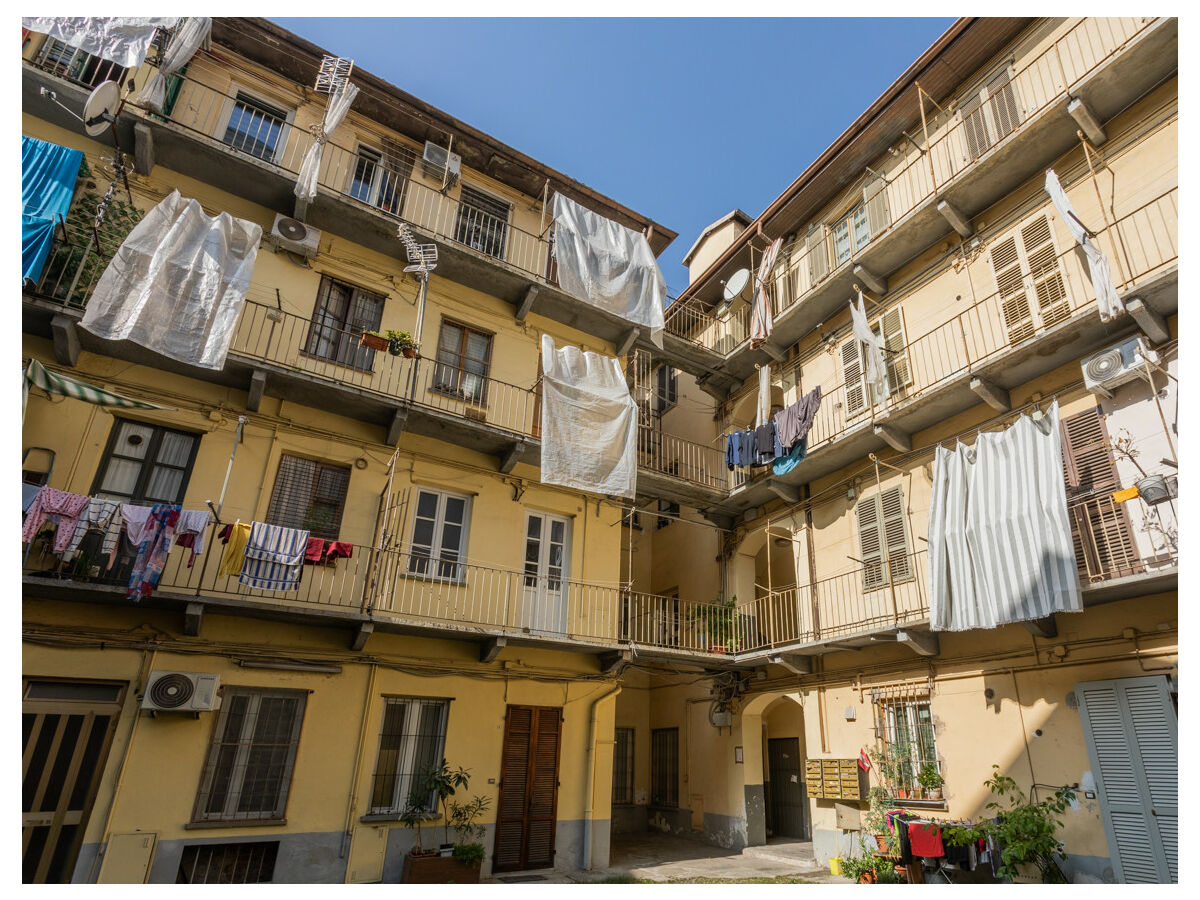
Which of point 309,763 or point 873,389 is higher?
point 873,389

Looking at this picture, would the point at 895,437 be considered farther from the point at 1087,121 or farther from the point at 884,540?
the point at 1087,121

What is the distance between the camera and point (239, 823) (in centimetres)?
944

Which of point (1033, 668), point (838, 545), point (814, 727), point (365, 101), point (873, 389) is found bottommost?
point (814, 727)

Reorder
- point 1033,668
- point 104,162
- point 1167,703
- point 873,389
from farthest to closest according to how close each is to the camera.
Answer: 1. point 873,389
2. point 104,162
3. point 1033,668
4. point 1167,703

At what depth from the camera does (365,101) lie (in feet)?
46.5

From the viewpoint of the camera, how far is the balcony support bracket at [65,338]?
9.58 meters

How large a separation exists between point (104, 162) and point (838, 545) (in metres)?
15.6

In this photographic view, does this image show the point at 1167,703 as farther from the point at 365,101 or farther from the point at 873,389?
the point at 365,101

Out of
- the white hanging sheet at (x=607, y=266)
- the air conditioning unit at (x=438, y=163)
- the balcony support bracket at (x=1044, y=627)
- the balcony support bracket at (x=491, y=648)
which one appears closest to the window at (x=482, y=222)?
the air conditioning unit at (x=438, y=163)

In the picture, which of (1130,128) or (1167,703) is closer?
(1167,703)

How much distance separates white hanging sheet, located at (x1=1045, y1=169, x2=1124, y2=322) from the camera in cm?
923

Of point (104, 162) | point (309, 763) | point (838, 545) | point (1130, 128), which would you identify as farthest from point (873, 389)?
point (104, 162)

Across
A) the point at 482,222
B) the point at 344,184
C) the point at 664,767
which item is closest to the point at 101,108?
the point at 344,184

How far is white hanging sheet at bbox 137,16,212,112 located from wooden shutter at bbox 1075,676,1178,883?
57.1 feet
